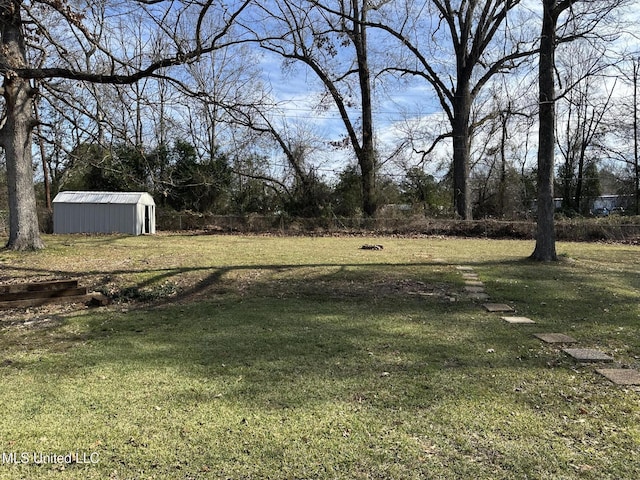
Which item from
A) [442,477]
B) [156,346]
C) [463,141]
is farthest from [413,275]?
[463,141]

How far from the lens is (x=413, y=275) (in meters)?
8.81

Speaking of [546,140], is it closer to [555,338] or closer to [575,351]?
[555,338]

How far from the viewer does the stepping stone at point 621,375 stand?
3428mm

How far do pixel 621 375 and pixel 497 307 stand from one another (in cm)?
268

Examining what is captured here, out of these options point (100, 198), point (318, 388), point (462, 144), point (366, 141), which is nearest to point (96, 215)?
point (100, 198)

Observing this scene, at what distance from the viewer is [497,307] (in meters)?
6.25

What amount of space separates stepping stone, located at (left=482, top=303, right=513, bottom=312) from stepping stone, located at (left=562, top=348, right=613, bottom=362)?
6.00ft

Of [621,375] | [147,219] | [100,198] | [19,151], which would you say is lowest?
[621,375]

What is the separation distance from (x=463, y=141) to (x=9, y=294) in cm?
2042

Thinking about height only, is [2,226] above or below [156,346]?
above

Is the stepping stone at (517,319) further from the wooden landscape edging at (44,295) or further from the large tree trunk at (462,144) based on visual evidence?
the large tree trunk at (462,144)

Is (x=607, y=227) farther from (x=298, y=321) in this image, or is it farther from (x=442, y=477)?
(x=442, y=477)

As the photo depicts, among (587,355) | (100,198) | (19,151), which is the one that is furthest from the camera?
(100,198)

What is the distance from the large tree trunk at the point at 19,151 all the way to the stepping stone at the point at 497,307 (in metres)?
10.8
